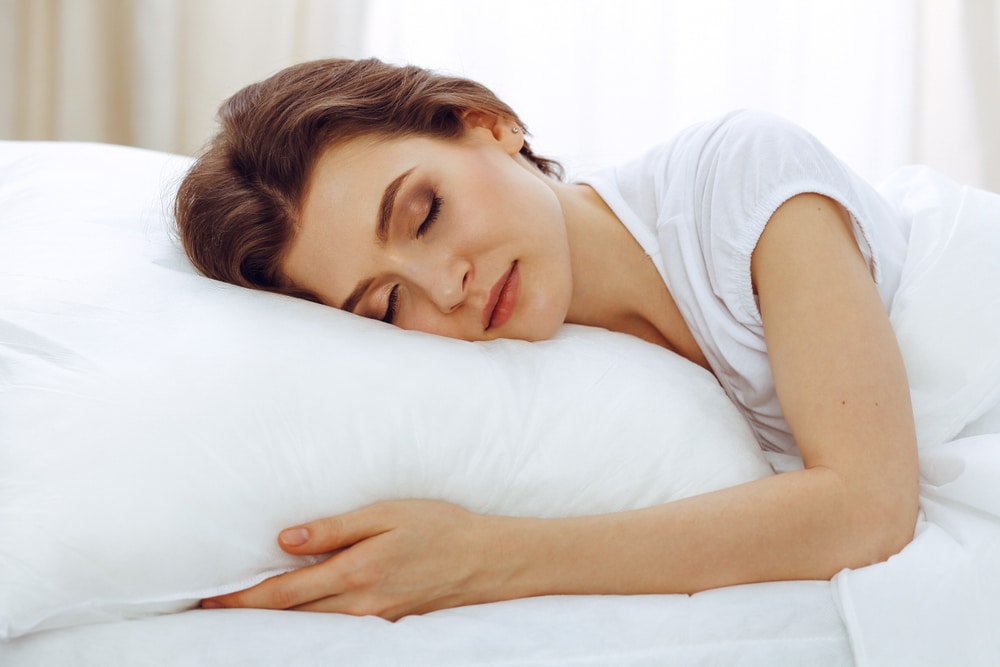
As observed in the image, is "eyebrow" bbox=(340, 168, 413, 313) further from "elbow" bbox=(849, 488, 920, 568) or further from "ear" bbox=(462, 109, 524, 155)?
"elbow" bbox=(849, 488, 920, 568)

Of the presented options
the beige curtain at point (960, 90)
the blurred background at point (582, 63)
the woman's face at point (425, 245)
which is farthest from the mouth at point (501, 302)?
the beige curtain at point (960, 90)

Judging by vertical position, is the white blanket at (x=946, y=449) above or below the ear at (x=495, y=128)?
below

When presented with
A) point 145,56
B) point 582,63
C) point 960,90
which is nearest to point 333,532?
point 582,63

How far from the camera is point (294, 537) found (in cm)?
77

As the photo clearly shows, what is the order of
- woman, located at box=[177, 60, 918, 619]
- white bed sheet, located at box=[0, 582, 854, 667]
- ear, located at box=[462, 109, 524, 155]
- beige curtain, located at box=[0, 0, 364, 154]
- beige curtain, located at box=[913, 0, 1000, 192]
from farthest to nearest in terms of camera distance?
beige curtain, located at box=[0, 0, 364, 154] → beige curtain, located at box=[913, 0, 1000, 192] → ear, located at box=[462, 109, 524, 155] → woman, located at box=[177, 60, 918, 619] → white bed sheet, located at box=[0, 582, 854, 667]

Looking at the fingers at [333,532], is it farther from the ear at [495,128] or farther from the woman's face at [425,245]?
the ear at [495,128]

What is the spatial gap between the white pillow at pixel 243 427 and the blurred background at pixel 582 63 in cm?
146

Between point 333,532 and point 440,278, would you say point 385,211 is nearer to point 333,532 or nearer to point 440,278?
point 440,278

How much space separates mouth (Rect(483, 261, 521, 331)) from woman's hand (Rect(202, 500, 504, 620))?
0.90ft

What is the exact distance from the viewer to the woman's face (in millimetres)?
1009

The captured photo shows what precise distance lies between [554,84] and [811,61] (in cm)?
63

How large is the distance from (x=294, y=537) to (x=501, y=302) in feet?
1.24

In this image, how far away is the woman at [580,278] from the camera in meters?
0.82

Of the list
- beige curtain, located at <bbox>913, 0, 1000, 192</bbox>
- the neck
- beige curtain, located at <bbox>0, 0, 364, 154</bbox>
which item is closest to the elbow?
the neck
